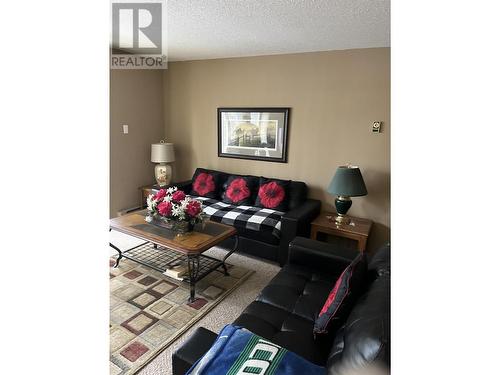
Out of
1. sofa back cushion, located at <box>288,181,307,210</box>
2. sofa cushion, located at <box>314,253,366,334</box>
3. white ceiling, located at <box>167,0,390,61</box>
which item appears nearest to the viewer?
sofa cushion, located at <box>314,253,366,334</box>

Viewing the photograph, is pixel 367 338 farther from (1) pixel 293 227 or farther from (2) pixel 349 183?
(2) pixel 349 183

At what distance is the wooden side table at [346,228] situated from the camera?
114 inches

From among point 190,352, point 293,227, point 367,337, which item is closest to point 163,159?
point 293,227

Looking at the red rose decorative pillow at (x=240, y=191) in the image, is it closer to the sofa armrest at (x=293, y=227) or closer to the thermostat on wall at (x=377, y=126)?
the sofa armrest at (x=293, y=227)

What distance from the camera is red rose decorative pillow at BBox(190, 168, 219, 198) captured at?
395 cm

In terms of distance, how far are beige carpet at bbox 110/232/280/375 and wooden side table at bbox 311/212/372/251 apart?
2.05ft

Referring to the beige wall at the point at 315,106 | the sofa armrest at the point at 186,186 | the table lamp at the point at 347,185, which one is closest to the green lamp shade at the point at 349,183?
the table lamp at the point at 347,185

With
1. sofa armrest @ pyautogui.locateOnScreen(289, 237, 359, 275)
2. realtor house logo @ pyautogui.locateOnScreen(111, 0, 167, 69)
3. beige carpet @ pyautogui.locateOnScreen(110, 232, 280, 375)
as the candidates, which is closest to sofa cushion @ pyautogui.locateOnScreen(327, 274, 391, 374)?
sofa armrest @ pyautogui.locateOnScreen(289, 237, 359, 275)

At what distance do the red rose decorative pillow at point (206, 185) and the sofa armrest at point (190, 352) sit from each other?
2.67m

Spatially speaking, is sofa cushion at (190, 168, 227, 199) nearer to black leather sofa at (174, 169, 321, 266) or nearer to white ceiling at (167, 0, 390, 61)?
black leather sofa at (174, 169, 321, 266)
